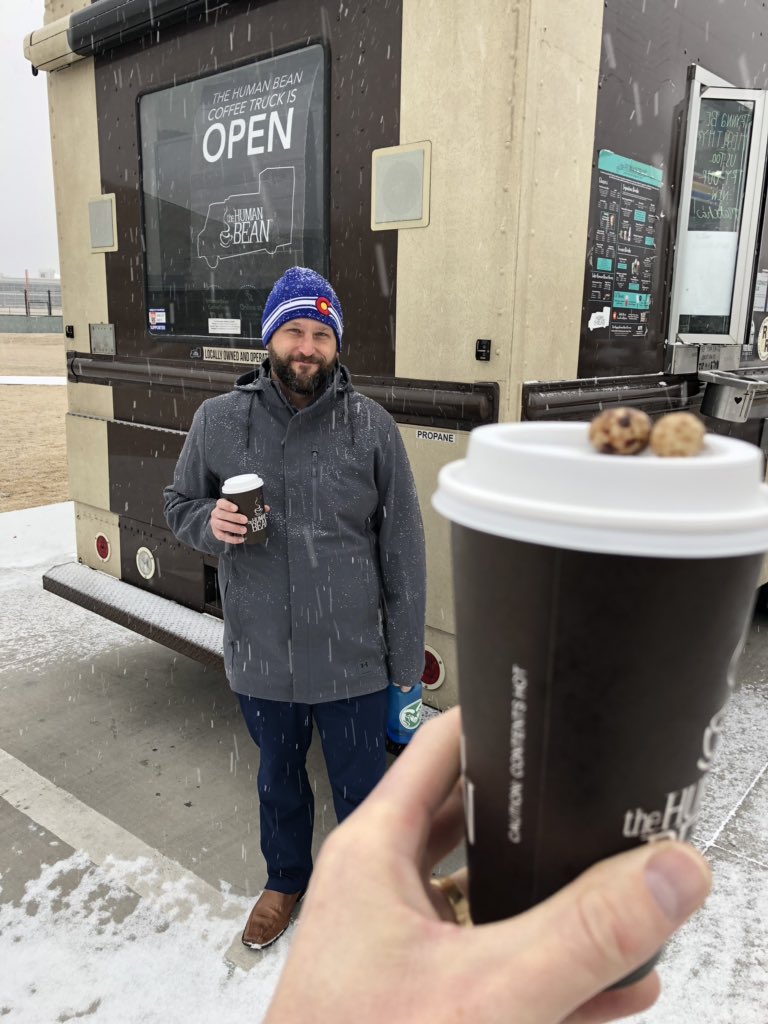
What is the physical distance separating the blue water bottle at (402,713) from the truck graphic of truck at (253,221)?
1.79 meters

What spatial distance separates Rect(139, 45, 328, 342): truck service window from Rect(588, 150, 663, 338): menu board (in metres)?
1.00

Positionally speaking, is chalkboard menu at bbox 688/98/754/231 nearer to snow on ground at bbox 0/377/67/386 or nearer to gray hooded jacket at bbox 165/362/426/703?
gray hooded jacket at bbox 165/362/426/703

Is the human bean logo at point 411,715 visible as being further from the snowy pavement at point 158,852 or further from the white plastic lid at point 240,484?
the white plastic lid at point 240,484

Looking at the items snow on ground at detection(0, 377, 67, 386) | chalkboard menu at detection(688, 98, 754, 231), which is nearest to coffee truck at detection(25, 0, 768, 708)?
chalkboard menu at detection(688, 98, 754, 231)

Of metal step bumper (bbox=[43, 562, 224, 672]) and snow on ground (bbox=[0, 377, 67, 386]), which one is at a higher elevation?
metal step bumper (bbox=[43, 562, 224, 672])

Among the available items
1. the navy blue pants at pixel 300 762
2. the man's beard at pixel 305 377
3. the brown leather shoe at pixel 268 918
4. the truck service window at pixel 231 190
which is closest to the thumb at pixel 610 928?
the navy blue pants at pixel 300 762

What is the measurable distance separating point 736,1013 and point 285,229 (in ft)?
9.89

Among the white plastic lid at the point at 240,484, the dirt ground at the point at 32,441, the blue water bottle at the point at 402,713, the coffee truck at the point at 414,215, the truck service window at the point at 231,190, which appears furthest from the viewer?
the dirt ground at the point at 32,441

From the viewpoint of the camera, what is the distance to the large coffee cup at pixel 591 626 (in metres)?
0.73

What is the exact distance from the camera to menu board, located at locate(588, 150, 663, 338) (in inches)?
112

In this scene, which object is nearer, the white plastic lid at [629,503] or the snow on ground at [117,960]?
the white plastic lid at [629,503]

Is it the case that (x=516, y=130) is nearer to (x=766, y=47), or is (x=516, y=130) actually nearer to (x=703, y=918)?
(x=766, y=47)

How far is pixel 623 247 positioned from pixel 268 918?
Answer: 2.58 metres

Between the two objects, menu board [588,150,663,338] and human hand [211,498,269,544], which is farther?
menu board [588,150,663,338]
